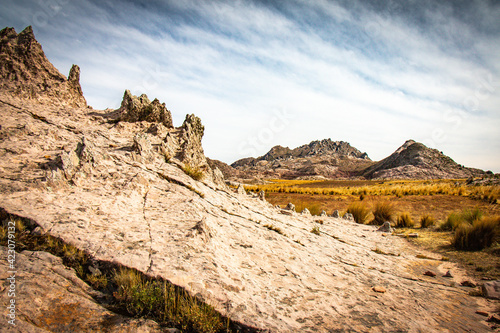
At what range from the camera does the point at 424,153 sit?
10869 cm

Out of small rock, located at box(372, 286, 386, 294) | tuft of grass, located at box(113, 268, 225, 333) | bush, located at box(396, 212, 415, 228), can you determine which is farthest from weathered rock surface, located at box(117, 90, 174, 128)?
bush, located at box(396, 212, 415, 228)

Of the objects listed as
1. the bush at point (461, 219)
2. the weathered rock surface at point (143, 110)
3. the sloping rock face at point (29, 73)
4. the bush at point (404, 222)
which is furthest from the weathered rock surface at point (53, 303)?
the bush at point (404, 222)

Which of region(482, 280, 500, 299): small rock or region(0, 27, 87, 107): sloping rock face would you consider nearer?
region(482, 280, 500, 299): small rock

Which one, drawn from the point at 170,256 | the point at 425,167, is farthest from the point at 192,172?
the point at 425,167

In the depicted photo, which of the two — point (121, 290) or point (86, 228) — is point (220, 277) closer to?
point (121, 290)

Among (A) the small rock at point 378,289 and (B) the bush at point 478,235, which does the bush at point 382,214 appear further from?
(A) the small rock at point 378,289

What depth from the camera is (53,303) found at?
209 centimetres

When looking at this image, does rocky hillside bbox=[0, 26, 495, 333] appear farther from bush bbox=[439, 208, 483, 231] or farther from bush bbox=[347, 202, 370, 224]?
bush bbox=[347, 202, 370, 224]

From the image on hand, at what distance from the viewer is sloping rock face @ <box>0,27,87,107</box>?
688 centimetres

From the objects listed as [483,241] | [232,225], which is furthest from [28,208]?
[483,241]

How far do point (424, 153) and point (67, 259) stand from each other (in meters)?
140

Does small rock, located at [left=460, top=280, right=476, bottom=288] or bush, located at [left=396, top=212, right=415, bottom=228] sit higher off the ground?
bush, located at [left=396, top=212, right=415, bottom=228]

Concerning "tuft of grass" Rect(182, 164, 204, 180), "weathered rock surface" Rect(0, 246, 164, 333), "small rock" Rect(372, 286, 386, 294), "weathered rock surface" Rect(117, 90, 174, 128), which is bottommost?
"small rock" Rect(372, 286, 386, 294)

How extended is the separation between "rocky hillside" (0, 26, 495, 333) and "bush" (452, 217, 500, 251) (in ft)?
6.23
